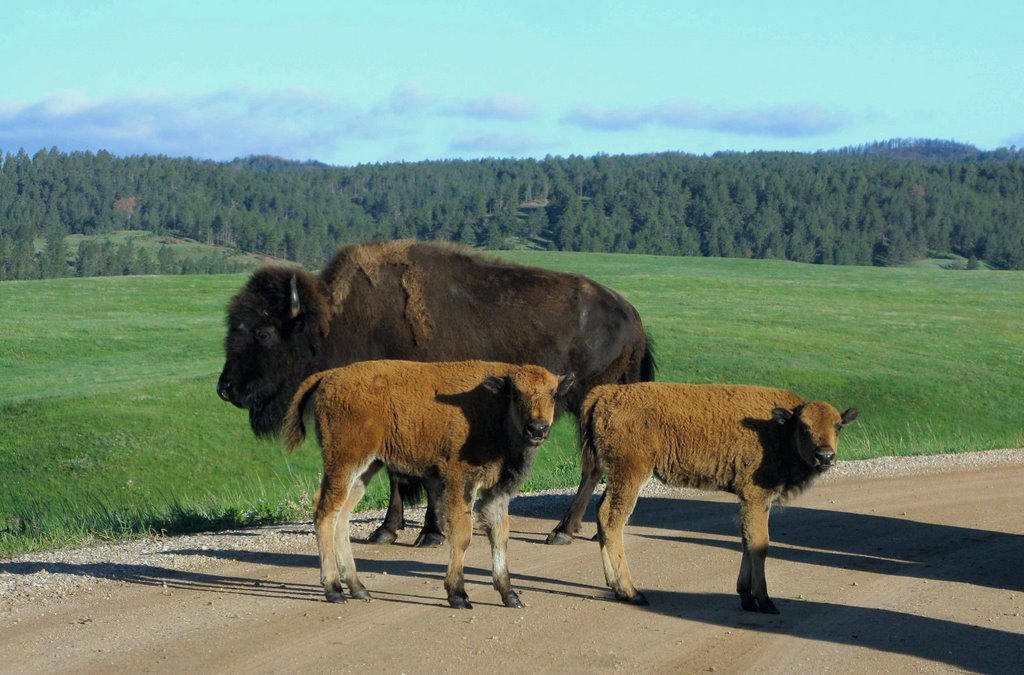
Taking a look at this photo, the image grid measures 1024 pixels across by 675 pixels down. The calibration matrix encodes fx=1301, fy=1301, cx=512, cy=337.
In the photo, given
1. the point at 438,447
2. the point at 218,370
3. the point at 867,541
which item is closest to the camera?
the point at 438,447

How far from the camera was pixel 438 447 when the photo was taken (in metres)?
8.88

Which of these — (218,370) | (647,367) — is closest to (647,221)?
(218,370)

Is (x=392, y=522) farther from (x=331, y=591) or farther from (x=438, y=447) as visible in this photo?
(x=438, y=447)

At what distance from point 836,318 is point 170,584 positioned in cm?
4860

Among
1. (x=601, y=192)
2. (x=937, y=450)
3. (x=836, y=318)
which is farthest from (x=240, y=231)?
(x=937, y=450)

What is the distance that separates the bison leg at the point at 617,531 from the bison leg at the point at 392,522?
2.80m

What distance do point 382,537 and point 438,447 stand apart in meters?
2.81

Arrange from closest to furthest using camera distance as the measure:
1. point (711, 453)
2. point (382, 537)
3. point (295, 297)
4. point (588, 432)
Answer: point (711, 453) < point (588, 432) < point (382, 537) < point (295, 297)

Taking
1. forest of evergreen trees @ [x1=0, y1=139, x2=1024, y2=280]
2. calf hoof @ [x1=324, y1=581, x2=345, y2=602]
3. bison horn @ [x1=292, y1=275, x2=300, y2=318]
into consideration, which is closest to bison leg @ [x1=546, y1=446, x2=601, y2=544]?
calf hoof @ [x1=324, y1=581, x2=345, y2=602]

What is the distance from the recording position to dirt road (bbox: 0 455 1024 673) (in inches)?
298

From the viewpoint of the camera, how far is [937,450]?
2050 centimetres

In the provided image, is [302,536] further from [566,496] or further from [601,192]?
[601,192]

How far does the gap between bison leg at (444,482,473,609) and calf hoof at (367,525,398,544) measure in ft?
8.94

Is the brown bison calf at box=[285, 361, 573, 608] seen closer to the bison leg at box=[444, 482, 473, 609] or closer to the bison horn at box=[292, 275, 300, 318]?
the bison leg at box=[444, 482, 473, 609]
